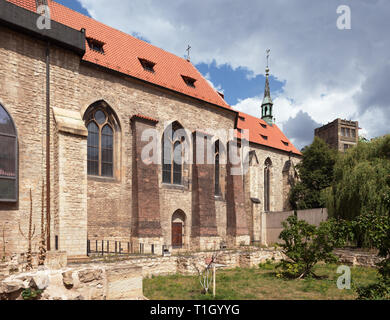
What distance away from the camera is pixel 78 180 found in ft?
42.6

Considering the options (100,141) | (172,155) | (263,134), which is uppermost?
(263,134)

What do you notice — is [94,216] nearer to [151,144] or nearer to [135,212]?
[135,212]

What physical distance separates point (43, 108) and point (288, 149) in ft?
90.3

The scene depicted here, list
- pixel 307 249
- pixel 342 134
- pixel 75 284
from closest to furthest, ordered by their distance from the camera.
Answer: pixel 75 284, pixel 307 249, pixel 342 134

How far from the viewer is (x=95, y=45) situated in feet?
59.1

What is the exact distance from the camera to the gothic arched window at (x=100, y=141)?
16344mm

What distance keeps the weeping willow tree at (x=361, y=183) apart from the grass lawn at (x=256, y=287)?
4.85m

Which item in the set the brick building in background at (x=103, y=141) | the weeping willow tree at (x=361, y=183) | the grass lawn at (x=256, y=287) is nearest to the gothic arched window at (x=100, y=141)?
the brick building in background at (x=103, y=141)

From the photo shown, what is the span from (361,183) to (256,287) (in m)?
11.4

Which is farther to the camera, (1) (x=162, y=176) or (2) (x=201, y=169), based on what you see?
(2) (x=201, y=169)

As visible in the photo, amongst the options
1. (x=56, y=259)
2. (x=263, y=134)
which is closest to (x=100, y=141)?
(x=56, y=259)

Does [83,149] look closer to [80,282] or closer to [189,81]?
[80,282]
